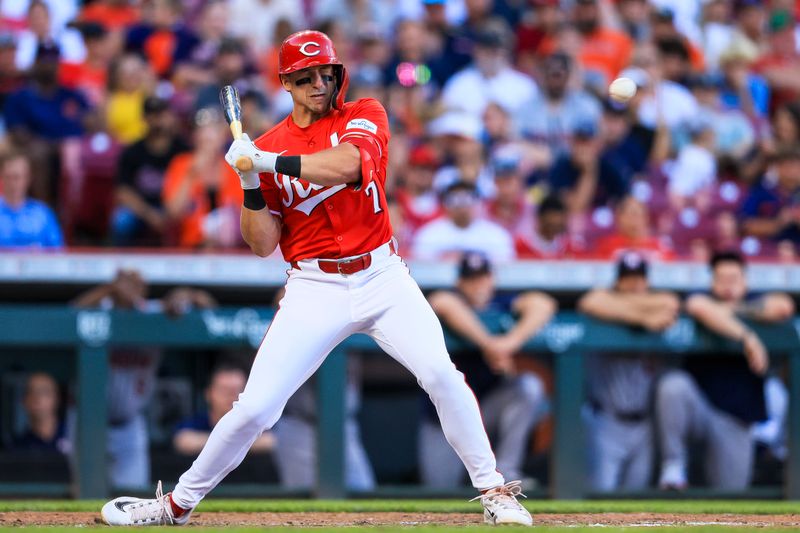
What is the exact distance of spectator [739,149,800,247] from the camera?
27.6 feet

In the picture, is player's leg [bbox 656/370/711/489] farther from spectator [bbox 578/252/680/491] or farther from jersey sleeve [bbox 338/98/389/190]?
jersey sleeve [bbox 338/98/389/190]

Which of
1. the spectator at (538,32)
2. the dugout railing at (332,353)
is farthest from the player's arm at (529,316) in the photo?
the spectator at (538,32)

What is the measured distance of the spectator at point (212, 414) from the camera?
6996 mm

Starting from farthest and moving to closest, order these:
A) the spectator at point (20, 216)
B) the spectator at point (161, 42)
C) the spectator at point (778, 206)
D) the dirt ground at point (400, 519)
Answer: the spectator at point (161, 42) < the spectator at point (778, 206) < the spectator at point (20, 216) < the dirt ground at point (400, 519)

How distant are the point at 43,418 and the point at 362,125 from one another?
3.35 meters

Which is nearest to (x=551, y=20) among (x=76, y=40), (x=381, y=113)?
(x=76, y=40)

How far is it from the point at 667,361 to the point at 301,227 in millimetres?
3378

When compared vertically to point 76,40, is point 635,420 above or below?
below

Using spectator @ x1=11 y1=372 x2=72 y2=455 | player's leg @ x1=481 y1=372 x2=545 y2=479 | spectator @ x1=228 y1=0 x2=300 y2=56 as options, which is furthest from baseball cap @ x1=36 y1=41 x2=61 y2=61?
player's leg @ x1=481 y1=372 x2=545 y2=479

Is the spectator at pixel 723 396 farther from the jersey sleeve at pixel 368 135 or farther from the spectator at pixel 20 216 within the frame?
the spectator at pixel 20 216

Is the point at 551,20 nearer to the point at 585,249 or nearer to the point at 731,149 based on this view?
the point at 731,149

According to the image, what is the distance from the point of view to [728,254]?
23.5 feet

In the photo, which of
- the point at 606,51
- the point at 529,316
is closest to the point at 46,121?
the point at 529,316

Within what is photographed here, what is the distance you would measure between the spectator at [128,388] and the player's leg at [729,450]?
2.93m
